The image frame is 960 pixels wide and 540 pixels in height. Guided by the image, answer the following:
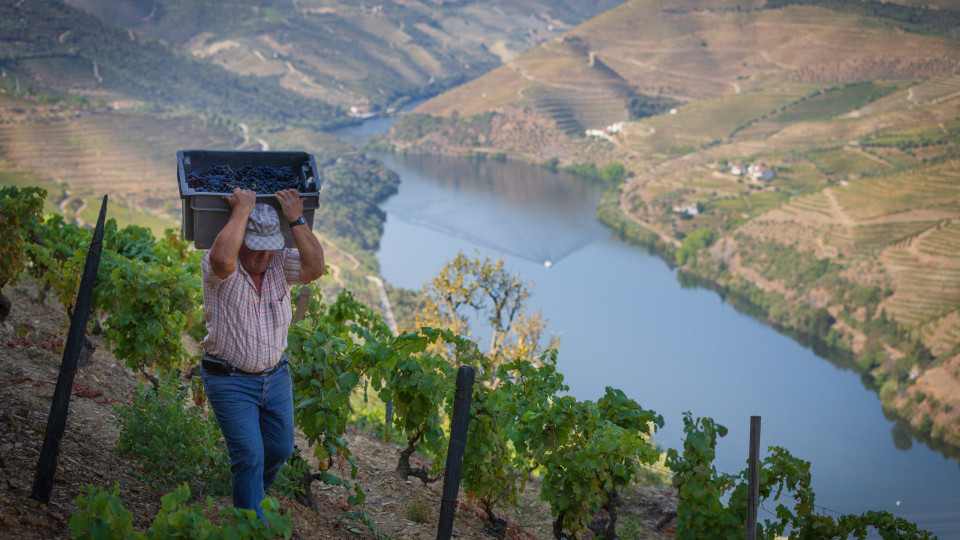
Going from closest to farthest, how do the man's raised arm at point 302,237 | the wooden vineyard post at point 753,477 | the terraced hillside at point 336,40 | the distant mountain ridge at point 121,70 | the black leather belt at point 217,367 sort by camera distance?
the black leather belt at point 217,367
the man's raised arm at point 302,237
the wooden vineyard post at point 753,477
the distant mountain ridge at point 121,70
the terraced hillside at point 336,40

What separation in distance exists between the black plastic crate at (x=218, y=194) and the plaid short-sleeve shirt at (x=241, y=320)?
0.48 feet

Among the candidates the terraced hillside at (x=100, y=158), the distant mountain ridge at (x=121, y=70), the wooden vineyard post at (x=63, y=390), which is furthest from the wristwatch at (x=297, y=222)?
the distant mountain ridge at (x=121, y=70)

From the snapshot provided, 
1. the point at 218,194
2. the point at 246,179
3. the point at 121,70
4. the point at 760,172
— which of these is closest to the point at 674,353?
the point at 760,172

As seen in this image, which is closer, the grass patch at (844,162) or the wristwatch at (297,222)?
the wristwatch at (297,222)

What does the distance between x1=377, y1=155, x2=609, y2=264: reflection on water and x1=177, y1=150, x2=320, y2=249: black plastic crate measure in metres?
55.8

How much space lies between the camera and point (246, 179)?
10.3 ft

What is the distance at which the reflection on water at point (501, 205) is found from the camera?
62.7 m

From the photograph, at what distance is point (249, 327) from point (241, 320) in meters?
0.04

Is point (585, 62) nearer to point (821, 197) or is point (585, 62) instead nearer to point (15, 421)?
point (821, 197)

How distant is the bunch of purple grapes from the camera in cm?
299

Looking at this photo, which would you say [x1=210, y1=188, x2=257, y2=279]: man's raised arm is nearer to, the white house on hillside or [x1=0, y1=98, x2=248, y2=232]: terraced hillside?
[x1=0, y1=98, x2=248, y2=232]: terraced hillside

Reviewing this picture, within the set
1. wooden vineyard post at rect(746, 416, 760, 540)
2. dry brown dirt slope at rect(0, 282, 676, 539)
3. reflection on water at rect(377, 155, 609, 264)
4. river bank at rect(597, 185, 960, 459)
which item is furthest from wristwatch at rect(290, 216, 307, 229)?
reflection on water at rect(377, 155, 609, 264)

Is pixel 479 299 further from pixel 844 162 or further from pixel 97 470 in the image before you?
pixel 844 162

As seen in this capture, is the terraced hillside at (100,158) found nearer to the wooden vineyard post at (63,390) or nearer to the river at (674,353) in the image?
the river at (674,353)
